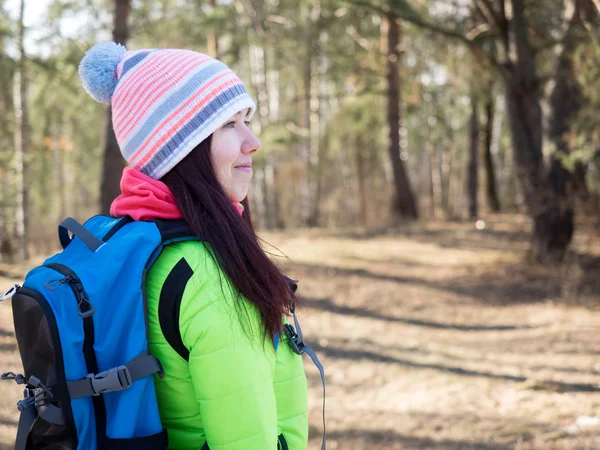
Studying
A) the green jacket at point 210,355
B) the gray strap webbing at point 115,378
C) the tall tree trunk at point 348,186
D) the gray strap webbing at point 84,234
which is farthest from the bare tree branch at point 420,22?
the tall tree trunk at point 348,186

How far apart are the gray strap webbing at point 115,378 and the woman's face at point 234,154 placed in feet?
1.65

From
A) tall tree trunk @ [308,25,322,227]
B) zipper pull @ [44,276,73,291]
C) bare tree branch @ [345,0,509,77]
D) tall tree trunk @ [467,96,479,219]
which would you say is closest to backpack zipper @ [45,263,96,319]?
zipper pull @ [44,276,73,291]

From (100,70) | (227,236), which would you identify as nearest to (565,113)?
(100,70)

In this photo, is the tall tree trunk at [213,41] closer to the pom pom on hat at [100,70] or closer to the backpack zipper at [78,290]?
the pom pom on hat at [100,70]

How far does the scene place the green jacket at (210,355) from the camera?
1.32m

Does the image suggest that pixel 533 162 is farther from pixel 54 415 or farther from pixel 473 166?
pixel 54 415

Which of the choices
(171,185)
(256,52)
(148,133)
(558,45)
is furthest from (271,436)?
(256,52)

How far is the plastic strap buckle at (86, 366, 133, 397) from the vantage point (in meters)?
1.30

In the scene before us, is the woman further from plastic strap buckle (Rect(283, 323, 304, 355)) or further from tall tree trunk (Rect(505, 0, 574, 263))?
tall tree trunk (Rect(505, 0, 574, 263))

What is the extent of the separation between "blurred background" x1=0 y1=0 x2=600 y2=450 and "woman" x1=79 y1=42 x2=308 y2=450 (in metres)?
0.88

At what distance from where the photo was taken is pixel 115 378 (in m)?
1.30

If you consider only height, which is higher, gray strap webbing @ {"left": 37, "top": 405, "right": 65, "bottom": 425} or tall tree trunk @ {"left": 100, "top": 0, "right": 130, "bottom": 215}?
tall tree trunk @ {"left": 100, "top": 0, "right": 130, "bottom": 215}

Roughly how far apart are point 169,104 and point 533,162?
9148 millimetres

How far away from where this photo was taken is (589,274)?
8625mm
